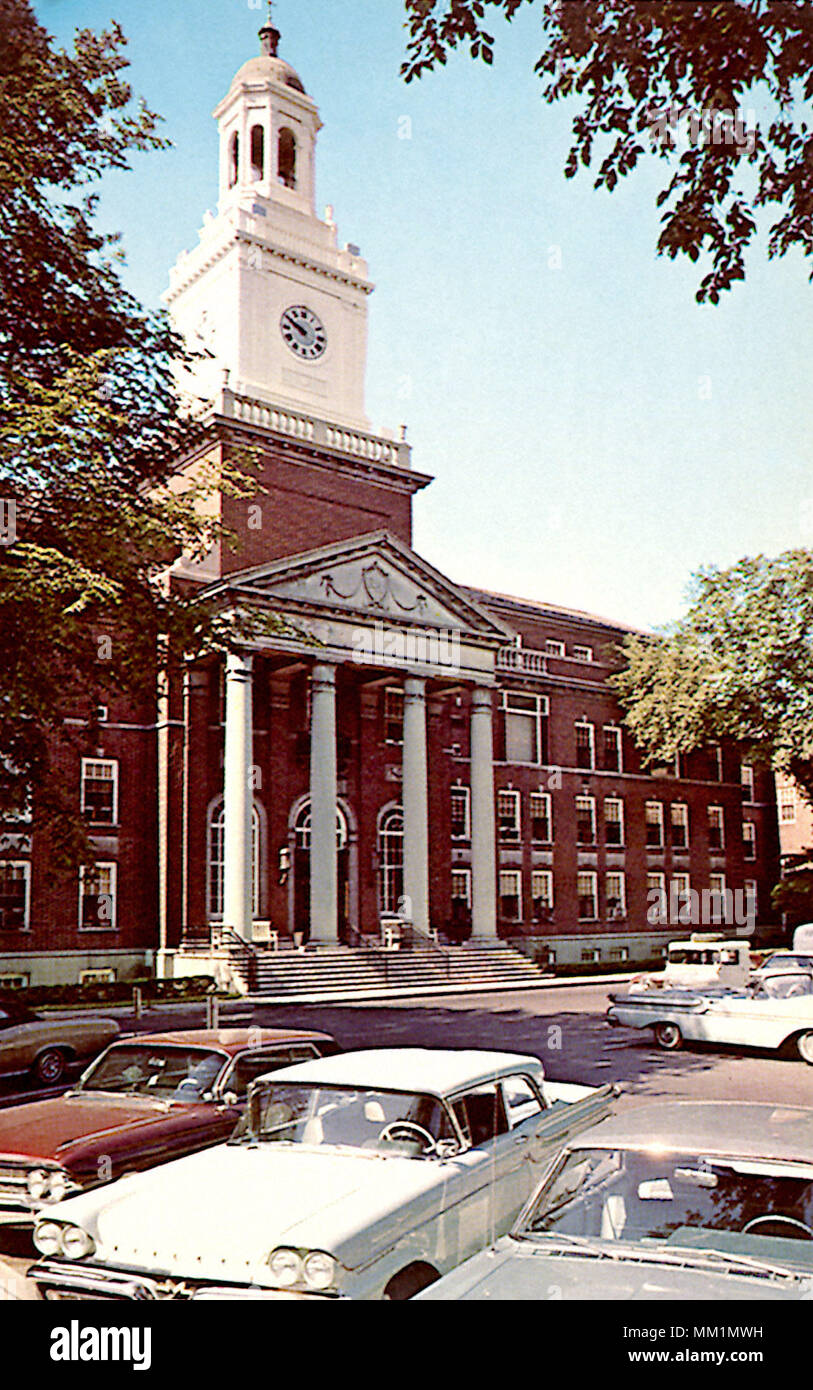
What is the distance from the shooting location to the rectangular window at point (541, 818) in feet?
133

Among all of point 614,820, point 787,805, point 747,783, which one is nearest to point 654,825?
point 614,820

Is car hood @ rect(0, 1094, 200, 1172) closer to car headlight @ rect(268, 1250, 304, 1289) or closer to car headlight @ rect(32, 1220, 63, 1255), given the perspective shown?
car headlight @ rect(32, 1220, 63, 1255)

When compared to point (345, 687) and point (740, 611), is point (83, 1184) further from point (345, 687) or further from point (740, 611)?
point (345, 687)

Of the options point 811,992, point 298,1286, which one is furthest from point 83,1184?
point 811,992

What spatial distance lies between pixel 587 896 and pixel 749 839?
10988 mm

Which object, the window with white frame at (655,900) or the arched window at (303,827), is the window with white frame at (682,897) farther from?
the arched window at (303,827)

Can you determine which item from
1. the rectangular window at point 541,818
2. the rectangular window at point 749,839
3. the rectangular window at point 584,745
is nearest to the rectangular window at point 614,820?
the rectangular window at point 584,745

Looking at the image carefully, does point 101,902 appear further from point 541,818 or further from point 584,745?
point 584,745

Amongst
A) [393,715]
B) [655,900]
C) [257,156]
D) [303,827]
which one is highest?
[257,156]

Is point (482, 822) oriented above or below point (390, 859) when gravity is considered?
above

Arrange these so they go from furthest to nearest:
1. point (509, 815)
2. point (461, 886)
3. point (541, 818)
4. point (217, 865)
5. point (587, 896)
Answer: point (587, 896)
point (541, 818)
point (509, 815)
point (461, 886)
point (217, 865)

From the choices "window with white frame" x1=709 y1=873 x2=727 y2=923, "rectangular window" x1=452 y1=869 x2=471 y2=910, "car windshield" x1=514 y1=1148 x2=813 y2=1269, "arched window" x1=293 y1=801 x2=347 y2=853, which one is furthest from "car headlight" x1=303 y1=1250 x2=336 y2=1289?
"window with white frame" x1=709 y1=873 x2=727 y2=923

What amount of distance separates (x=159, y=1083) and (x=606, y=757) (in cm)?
3710

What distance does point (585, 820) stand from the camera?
42.1m
